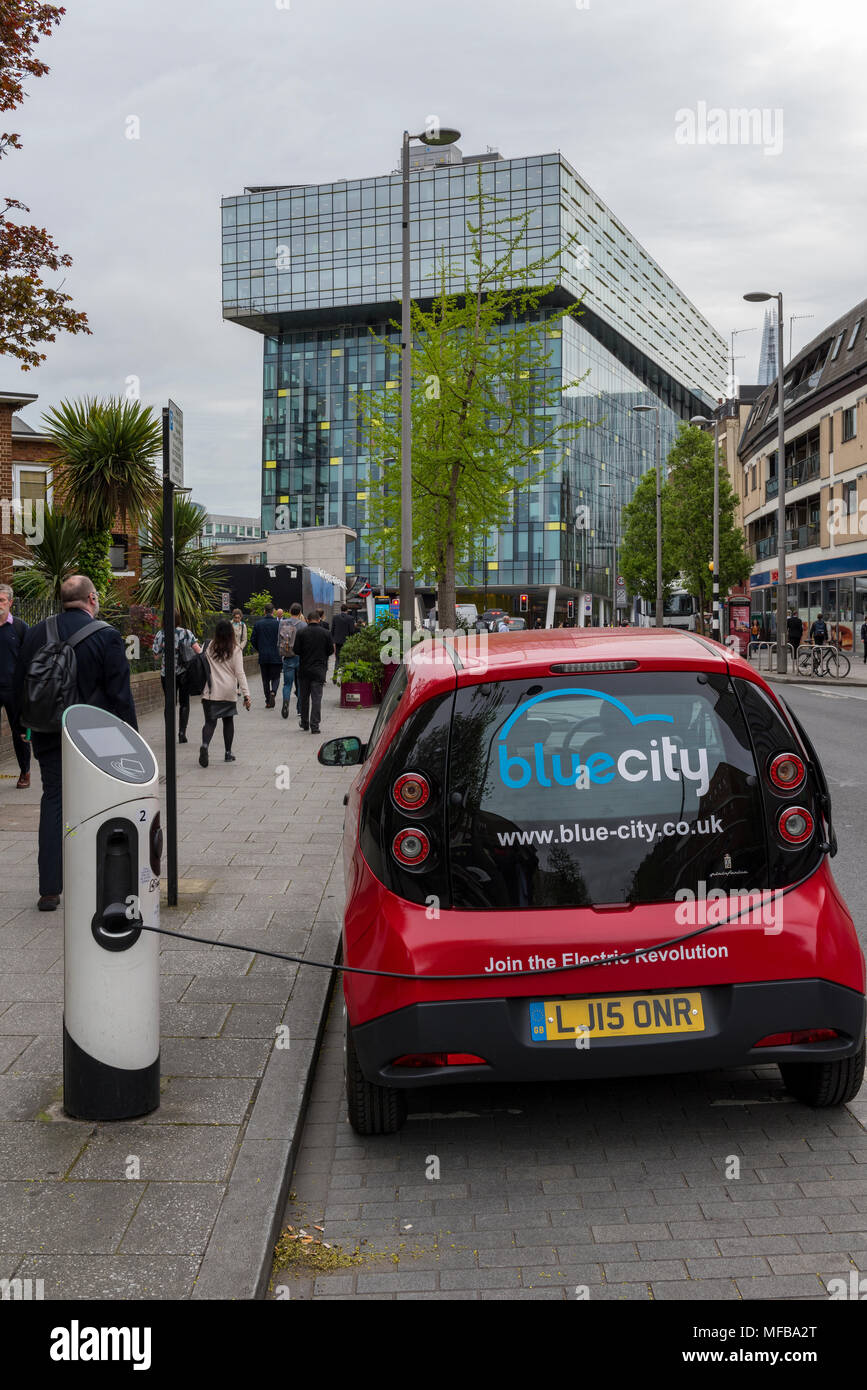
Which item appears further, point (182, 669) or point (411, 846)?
point (182, 669)

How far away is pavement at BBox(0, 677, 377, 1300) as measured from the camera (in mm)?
3043

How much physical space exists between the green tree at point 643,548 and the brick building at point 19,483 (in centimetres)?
3991

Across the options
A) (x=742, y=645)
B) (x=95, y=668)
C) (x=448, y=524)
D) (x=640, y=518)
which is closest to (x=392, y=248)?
(x=640, y=518)

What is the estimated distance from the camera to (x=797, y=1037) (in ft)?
12.3

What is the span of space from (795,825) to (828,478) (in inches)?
1705

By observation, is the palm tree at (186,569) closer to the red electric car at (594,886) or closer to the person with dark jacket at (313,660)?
the person with dark jacket at (313,660)

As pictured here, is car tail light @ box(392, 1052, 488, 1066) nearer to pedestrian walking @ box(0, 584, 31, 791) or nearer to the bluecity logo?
the bluecity logo

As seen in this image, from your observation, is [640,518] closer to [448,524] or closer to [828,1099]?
[448,524]

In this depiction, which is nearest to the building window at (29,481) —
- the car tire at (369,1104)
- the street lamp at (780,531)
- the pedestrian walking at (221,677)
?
the street lamp at (780,531)

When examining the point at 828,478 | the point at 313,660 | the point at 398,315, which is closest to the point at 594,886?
the point at 313,660

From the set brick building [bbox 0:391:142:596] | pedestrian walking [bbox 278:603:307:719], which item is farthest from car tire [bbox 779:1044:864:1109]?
brick building [bbox 0:391:142:596]

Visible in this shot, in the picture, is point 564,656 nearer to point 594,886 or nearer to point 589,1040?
point 594,886

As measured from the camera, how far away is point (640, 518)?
7556 centimetres

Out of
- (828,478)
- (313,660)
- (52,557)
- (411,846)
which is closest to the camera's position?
(411,846)
